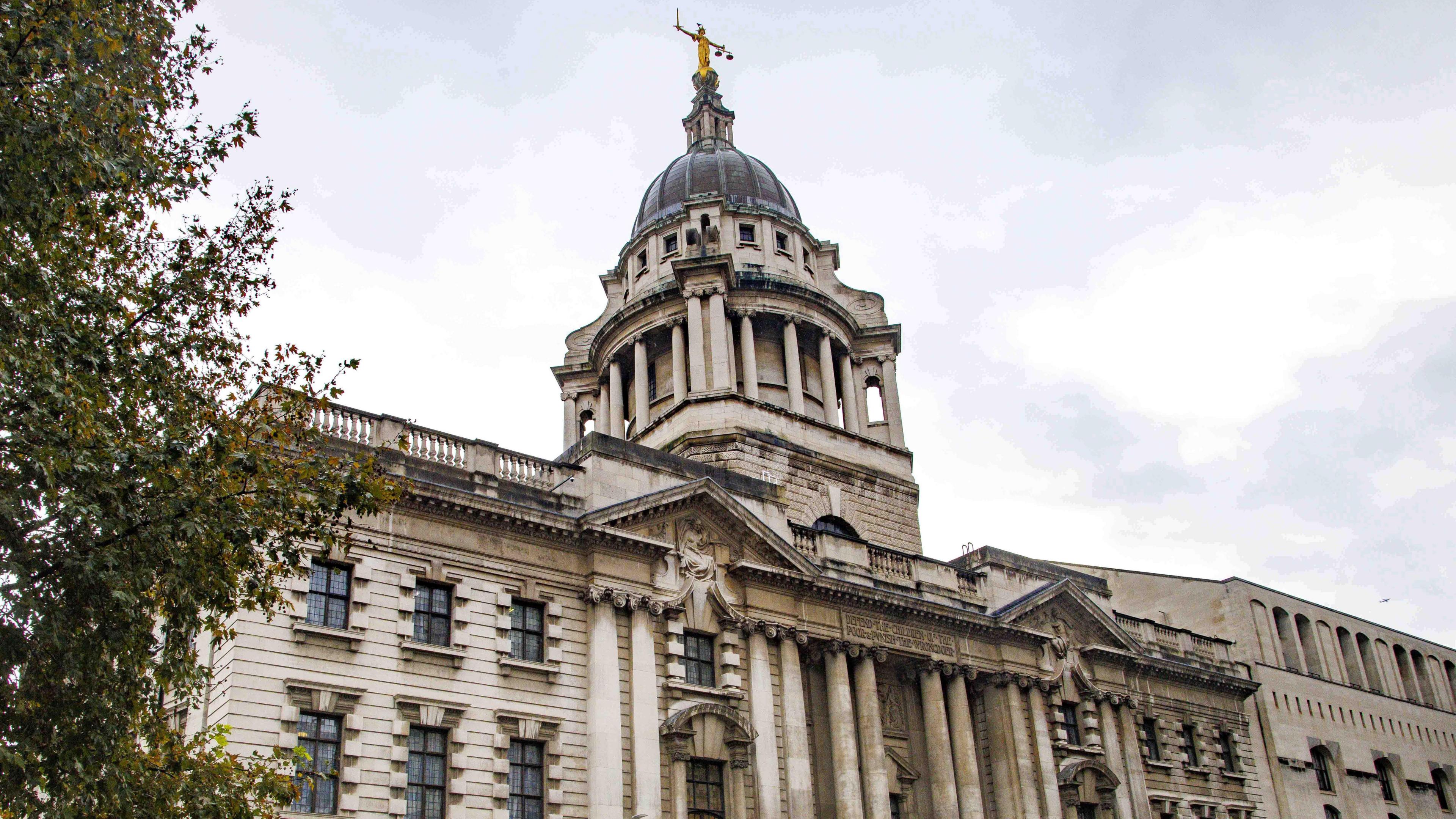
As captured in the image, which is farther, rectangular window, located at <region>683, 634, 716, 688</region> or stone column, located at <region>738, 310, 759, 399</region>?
stone column, located at <region>738, 310, 759, 399</region>

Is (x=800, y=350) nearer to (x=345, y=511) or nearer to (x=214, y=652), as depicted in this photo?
(x=345, y=511)

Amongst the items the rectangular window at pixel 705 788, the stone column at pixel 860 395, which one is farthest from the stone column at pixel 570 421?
the rectangular window at pixel 705 788

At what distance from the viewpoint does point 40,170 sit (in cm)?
1545

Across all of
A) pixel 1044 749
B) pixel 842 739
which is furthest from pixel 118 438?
pixel 1044 749

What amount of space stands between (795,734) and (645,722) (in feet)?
15.3

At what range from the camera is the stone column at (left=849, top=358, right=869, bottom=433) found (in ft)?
158

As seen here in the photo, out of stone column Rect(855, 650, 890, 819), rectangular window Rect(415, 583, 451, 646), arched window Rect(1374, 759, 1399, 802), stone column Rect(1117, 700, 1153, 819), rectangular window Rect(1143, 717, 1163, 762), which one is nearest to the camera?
rectangular window Rect(415, 583, 451, 646)

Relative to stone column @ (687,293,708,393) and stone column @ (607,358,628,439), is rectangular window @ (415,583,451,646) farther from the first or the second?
stone column @ (607,358,628,439)

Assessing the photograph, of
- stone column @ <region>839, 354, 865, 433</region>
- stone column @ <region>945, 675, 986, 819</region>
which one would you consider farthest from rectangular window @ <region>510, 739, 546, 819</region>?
stone column @ <region>839, 354, 865, 433</region>

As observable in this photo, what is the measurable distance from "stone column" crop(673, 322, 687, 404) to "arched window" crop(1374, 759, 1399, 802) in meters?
31.9

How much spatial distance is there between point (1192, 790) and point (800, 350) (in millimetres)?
20553

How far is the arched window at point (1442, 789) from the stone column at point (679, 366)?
36.6 metres

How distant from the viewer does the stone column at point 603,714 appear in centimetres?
2803

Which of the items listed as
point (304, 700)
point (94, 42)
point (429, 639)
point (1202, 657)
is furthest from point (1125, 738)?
point (94, 42)
